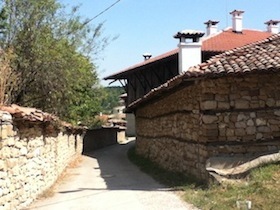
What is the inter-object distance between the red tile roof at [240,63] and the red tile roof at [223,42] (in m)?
9.78

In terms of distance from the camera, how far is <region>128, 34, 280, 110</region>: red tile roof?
32.1 feet

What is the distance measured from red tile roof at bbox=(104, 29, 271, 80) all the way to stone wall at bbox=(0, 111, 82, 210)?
1209 centimetres

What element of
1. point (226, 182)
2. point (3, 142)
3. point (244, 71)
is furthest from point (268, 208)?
point (3, 142)

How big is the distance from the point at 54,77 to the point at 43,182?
7338mm

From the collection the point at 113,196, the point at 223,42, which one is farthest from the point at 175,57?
the point at 113,196

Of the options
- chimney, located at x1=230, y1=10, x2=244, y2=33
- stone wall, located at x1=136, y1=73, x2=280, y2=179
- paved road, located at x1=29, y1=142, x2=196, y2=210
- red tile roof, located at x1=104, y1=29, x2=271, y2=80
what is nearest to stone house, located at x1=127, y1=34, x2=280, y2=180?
stone wall, located at x1=136, y1=73, x2=280, y2=179

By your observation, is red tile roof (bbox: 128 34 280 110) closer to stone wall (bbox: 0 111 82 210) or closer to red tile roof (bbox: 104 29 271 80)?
stone wall (bbox: 0 111 82 210)

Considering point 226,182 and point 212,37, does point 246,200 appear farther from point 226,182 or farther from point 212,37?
point 212,37

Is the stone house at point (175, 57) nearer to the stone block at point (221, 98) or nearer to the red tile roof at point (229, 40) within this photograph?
the red tile roof at point (229, 40)

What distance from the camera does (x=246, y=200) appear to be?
295 inches

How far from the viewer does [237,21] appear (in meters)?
26.9

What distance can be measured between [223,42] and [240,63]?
43.7 feet

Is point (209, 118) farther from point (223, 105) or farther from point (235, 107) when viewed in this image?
point (235, 107)

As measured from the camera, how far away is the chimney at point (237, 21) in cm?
2675
